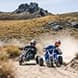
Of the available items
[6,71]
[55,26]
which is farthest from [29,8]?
[6,71]

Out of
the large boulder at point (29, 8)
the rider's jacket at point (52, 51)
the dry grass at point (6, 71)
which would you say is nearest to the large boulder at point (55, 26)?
the rider's jacket at point (52, 51)

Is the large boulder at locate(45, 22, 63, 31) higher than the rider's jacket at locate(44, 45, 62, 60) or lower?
lower

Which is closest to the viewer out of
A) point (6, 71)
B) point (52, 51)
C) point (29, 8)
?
point (6, 71)

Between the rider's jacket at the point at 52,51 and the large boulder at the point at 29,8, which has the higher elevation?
the rider's jacket at the point at 52,51

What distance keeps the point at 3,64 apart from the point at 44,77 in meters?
1.54

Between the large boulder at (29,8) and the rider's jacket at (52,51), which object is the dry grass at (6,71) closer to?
the rider's jacket at (52,51)

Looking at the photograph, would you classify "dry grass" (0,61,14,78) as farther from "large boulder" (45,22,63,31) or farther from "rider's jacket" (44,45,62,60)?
"large boulder" (45,22,63,31)

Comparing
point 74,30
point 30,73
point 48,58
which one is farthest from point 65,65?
point 74,30

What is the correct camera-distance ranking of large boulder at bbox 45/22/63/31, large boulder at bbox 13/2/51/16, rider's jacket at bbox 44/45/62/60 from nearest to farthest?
rider's jacket at bbox 44/45/62/60 → large boulder at bbox 45/22/63/31 → large boulder at bbox 13/2/51/16

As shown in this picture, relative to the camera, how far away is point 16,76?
43.8ft

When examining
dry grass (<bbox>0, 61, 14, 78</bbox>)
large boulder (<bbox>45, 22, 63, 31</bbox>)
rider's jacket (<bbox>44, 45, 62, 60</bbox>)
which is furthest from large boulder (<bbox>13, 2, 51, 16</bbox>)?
dry grass (<bbox>0, 61, 14, 78</bbox>)

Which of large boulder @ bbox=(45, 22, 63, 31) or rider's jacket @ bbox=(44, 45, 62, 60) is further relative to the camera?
large boulder @ bbox=(45, 22, 63, 31)

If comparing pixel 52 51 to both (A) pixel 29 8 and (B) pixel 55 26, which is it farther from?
(A) pixel 29 8

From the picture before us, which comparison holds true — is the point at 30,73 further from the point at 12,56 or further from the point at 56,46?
the point at 12,56
